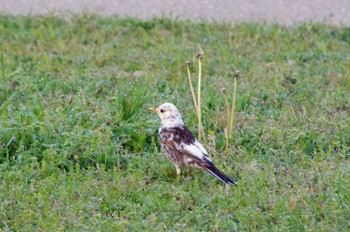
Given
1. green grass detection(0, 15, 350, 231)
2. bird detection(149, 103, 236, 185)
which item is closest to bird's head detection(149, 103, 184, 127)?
bird detection(149, 103, 236, 185)

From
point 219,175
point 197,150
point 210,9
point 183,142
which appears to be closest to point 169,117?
point 183,142

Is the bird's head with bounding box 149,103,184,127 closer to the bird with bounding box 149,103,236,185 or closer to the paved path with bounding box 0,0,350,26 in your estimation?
the bird with bounding box 149,103,236,185

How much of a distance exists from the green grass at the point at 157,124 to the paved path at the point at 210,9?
→ 1.86ft

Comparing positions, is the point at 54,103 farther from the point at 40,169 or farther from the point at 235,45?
the point at 235,45

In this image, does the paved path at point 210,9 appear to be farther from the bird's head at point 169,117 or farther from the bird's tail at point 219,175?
the bird's tail at point 219,175

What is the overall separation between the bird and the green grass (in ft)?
0.41

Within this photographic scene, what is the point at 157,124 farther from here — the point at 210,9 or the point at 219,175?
the point at 210,9

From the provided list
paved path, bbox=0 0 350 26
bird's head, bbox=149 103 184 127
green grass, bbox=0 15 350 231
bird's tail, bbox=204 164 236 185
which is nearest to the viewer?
green grass, bbox=0 15 350 231

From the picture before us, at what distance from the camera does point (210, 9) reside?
37.0 ft

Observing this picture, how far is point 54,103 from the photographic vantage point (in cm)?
801

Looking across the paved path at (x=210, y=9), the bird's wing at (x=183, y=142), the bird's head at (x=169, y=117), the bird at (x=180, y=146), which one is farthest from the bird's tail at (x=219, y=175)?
the paved path at (x=210, y=9)

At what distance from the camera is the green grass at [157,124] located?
595 centimetres

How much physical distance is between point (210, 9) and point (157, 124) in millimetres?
4016

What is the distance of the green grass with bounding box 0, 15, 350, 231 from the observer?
5945 millimetres
